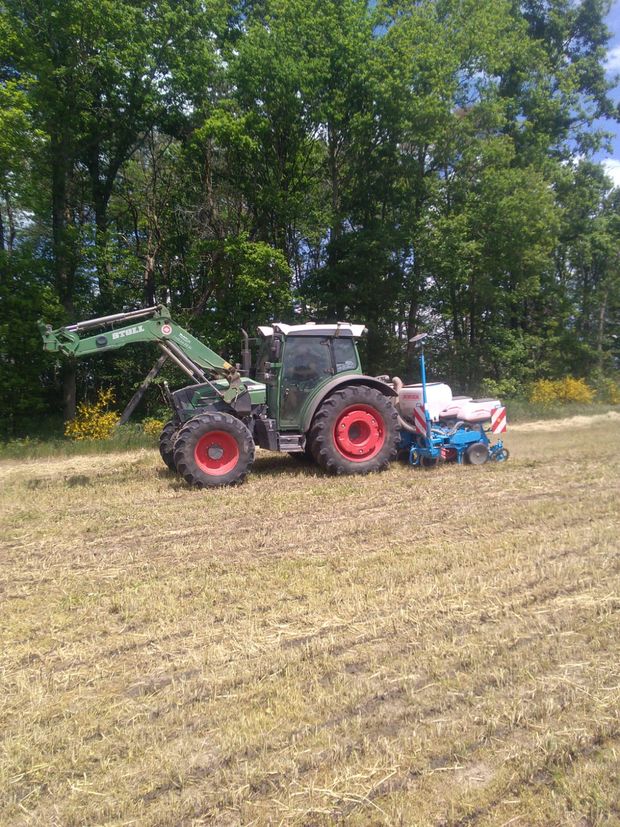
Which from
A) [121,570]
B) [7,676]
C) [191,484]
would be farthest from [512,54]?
[7,676]

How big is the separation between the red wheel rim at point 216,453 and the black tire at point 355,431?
3.72 ft

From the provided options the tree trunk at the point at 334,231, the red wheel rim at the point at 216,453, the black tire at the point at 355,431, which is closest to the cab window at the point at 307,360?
the black tire at the point at 355,431

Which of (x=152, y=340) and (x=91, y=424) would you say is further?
(x=91, y=424)

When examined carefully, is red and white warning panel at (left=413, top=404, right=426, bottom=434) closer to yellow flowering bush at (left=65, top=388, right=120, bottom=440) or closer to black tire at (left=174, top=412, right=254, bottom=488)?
black tire at (left=174, top=412, right=254, bottom=488)

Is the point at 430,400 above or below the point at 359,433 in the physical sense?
above

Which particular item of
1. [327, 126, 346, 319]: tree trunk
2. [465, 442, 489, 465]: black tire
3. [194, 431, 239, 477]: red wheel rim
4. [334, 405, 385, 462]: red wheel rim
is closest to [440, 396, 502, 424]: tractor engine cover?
[465, 442, 489, 465]: black tire

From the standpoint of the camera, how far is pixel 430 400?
9.07m

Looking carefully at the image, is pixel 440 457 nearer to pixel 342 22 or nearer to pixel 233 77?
pixel 233 77

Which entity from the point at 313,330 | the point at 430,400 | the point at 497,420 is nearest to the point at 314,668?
the point at 313,330

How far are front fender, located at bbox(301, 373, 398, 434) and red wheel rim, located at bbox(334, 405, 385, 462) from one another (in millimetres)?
356

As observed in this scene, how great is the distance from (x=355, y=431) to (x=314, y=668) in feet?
18.0

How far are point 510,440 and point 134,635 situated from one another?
11109 mm

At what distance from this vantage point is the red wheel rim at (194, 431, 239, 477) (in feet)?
25.6

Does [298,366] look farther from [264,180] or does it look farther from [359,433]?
[264,180]
